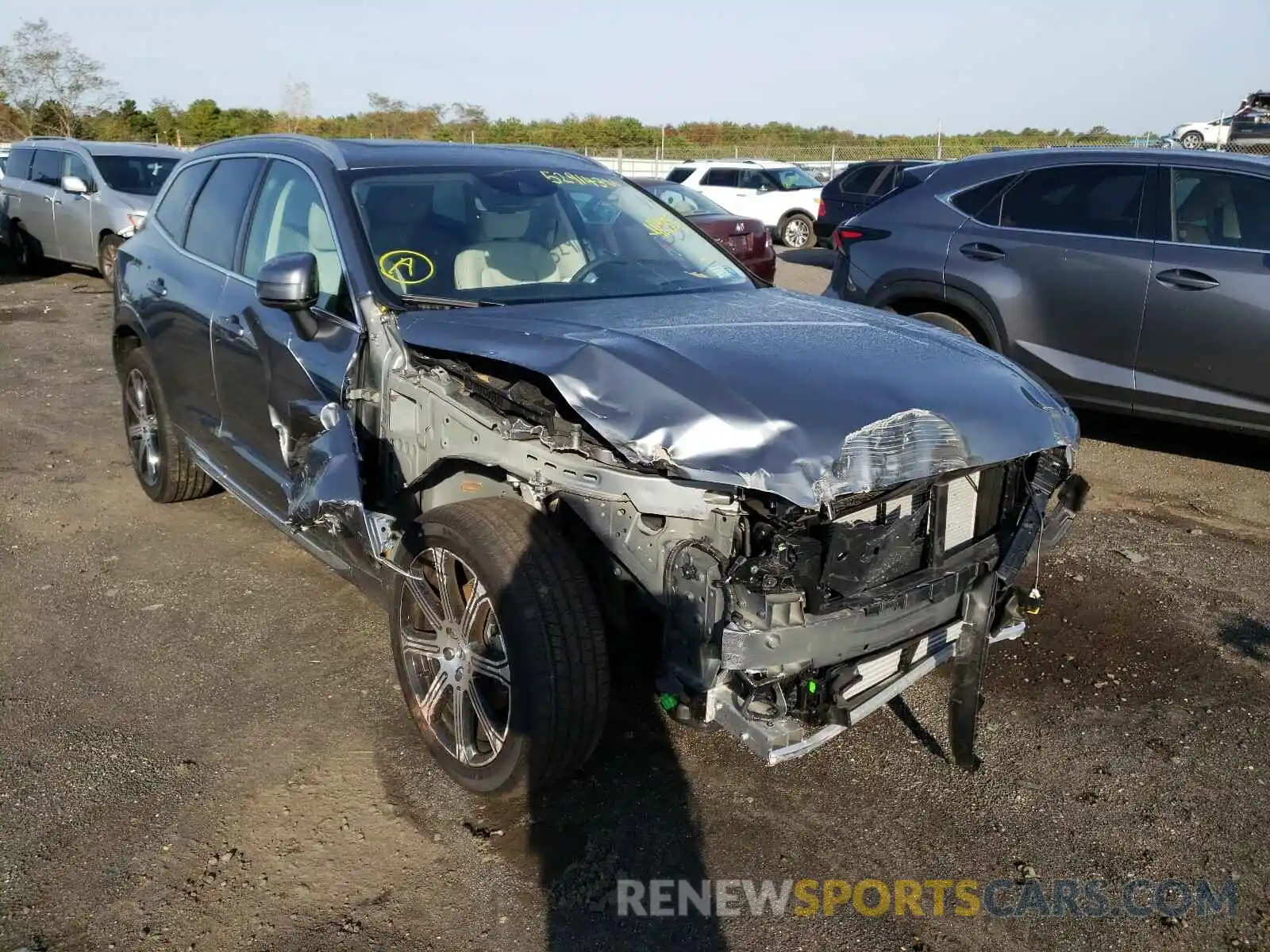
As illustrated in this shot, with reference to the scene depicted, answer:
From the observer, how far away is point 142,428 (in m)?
5.39

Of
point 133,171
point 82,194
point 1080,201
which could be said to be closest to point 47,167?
point 133,171

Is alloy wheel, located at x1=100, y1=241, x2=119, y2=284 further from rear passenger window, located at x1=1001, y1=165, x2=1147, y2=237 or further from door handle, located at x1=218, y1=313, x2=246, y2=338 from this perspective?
rear passenger window, located at x1=1001, y1=165, x2=1147, y2=237

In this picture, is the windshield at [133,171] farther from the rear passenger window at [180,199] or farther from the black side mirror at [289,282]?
the black side mirror at [289,282]

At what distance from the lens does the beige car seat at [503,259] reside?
143 inches

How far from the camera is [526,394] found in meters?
2.94

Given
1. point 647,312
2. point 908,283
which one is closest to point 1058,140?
point 908,283

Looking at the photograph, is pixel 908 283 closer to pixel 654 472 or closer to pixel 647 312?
pixel 647 312

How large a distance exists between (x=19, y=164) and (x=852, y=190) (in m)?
12.2

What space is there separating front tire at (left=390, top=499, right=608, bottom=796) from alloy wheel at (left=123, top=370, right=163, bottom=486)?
2.69m

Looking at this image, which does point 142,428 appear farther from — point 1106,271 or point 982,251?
point 1106,271

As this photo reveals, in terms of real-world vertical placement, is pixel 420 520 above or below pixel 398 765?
above

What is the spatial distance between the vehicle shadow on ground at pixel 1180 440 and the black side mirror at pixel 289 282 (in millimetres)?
4919

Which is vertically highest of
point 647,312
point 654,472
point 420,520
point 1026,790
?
point 647,312

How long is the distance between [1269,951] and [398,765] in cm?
242
